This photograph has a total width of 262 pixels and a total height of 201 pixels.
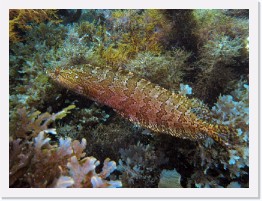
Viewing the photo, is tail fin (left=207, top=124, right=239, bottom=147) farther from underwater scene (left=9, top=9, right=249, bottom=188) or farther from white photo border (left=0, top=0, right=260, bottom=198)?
white photo border (left=0, top=0, right=260, bottom=198)

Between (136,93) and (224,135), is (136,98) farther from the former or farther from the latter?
(224,135)

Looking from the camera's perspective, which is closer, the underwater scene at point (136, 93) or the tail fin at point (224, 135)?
the tail fin at point (224, 135)

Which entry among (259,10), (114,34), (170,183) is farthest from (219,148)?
(114,34)

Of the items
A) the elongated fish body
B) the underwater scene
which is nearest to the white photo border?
the underwater scene
